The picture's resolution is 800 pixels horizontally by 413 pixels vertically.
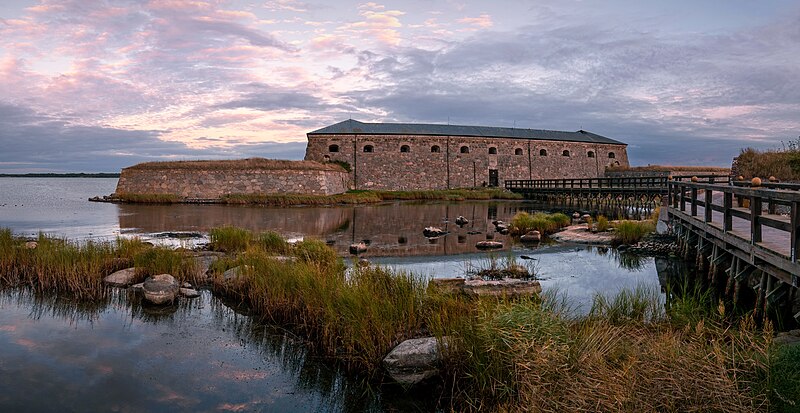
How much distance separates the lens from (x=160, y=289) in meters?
7.50

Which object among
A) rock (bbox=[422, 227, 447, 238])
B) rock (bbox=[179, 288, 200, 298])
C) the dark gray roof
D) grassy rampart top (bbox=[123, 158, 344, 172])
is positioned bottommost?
rock (bbox=[179, 288, 200, 298])

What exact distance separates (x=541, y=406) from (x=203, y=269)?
7.10 meters

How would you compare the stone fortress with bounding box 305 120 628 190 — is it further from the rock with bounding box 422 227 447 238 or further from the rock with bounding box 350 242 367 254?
the rock with bounding box 350 242 367 254

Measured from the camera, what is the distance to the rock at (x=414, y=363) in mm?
4566

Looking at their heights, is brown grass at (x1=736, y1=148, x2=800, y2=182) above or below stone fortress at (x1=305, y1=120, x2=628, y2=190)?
below

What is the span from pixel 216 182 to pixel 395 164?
14.8 m

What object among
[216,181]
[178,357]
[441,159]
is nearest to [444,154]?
[441,159]

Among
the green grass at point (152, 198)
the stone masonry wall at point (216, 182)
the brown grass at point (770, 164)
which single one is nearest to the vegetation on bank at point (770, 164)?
the brown grass at point (770, 164)

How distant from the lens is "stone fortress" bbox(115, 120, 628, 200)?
33.8 metres

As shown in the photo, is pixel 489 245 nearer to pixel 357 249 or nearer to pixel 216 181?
pixel 357 249

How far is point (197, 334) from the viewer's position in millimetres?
6223

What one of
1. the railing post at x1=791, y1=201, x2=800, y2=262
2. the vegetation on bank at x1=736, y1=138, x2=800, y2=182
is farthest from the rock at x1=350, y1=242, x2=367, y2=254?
the vegetation on bank at x1=736, y1=138, x2=800, y2=182

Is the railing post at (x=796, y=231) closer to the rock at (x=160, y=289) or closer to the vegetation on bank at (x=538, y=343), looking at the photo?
the vegetation on bank at (x=538, y=343)

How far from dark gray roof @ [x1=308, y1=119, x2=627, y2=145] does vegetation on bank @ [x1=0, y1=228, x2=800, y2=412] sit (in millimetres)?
35805
